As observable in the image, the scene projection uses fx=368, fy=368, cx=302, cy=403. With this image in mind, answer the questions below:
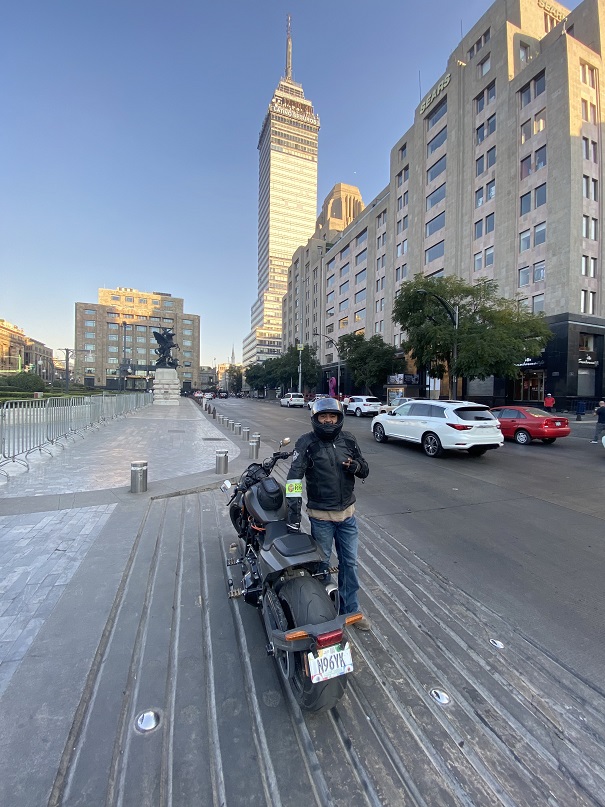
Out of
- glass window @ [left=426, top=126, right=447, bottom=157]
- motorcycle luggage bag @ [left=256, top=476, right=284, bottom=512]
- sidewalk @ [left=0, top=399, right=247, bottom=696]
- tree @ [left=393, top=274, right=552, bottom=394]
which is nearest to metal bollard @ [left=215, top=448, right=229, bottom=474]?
sidewalk @ [left=0, top=399, right=247, bottom=696]

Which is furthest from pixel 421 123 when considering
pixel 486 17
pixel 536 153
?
pixel 536 153

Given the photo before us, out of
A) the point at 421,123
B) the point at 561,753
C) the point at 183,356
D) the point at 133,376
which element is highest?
the point at 421,123

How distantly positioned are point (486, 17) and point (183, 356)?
9316 cm

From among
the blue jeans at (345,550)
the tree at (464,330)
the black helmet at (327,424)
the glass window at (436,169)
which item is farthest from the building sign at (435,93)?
the blue jeans at (345,550)

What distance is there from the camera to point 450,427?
32.4 feet

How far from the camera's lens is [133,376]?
315 feet

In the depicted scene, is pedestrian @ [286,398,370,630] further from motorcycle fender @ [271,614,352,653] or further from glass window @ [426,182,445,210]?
glass window @ [426,182,445,210]

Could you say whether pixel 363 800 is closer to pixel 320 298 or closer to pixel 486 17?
pixel 486 17

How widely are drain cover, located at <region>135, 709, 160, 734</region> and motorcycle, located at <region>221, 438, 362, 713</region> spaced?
0.69 meters

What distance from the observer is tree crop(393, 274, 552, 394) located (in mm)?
19367

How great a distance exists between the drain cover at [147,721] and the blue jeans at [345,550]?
1.37m

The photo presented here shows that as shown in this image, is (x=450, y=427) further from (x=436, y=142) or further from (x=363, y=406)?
(x=436, y=142)

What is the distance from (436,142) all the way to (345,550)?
4762 cm

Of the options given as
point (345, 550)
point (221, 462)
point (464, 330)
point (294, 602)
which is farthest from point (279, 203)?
point (294, 602)
